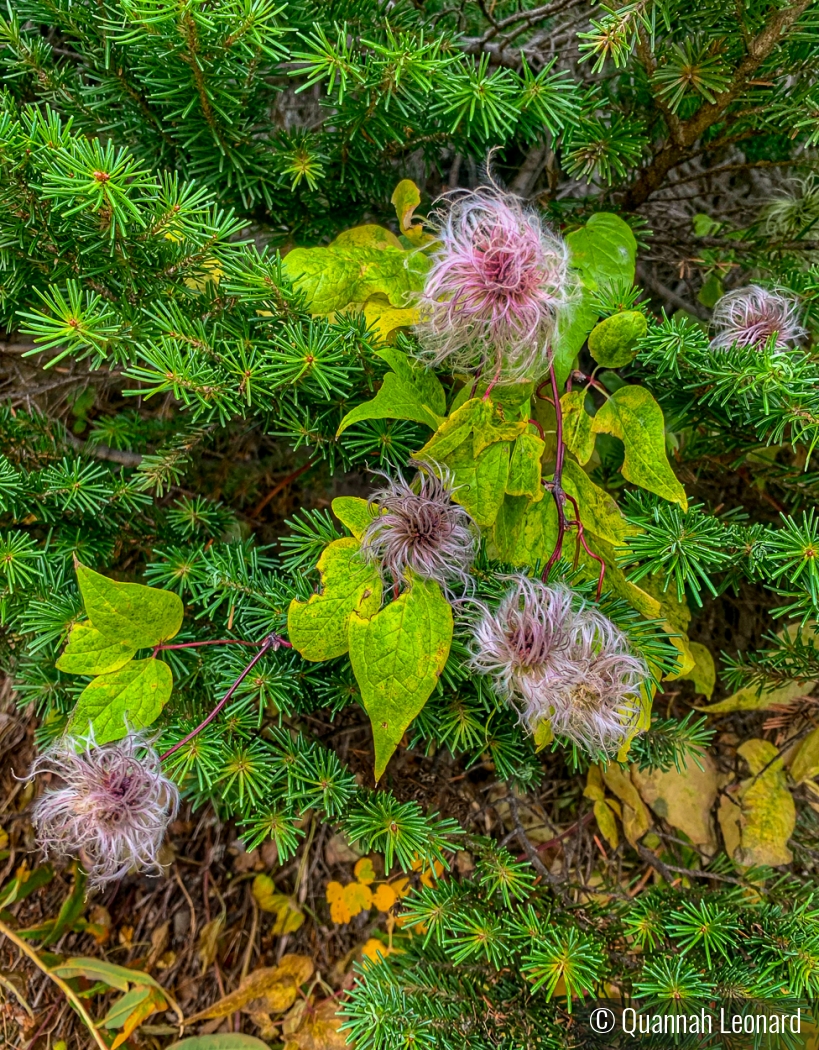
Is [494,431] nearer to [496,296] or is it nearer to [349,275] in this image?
[496,296]

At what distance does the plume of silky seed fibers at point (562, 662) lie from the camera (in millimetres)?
641

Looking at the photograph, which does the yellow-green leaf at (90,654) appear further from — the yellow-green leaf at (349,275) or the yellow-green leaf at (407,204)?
the yellow-green leaf at (407,204)

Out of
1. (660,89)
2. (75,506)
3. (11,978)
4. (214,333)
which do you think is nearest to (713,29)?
(660,89)

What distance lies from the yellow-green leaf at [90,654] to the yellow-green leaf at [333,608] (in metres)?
0.19

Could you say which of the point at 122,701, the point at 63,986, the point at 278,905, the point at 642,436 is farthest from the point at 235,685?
the point at 63,986

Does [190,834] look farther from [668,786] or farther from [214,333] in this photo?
[214,333]

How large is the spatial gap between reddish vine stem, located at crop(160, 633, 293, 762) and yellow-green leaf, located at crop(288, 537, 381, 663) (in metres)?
0.05

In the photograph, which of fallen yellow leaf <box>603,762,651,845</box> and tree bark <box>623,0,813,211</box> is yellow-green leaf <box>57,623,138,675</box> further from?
tree bark <box>623,0,813,211</box>

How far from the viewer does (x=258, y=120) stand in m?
0.86

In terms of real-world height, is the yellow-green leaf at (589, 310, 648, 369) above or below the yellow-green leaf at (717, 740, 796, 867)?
above

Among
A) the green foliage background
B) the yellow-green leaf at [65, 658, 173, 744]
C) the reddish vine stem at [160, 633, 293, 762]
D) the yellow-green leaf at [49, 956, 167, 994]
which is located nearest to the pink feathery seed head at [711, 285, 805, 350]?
the green foliage background

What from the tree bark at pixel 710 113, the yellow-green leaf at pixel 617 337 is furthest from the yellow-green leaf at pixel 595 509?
the tree bark at pixel 710 113

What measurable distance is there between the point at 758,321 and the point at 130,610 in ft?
2.41

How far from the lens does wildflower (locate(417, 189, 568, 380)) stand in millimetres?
625
